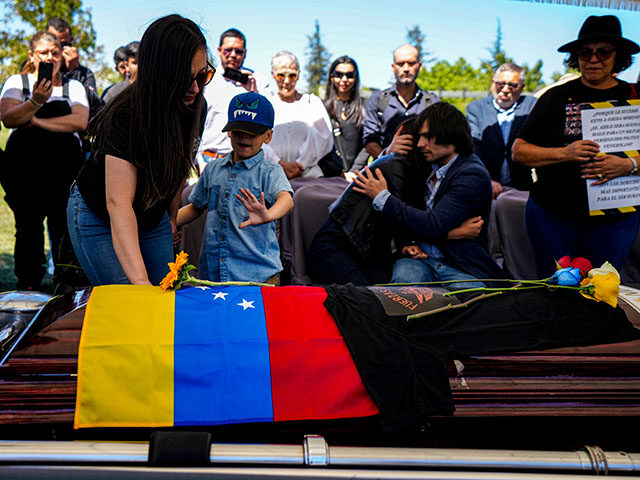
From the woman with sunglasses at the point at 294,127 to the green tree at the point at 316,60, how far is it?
39.6m

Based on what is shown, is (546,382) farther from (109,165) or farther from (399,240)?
(399,240)

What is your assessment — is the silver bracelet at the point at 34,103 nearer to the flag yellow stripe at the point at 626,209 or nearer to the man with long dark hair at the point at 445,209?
the man with long dark hair at the point at 445,209

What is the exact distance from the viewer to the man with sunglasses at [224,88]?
14.8 feet

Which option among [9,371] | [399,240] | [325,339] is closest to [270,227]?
[399,240]

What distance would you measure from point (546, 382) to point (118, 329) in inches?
45.8

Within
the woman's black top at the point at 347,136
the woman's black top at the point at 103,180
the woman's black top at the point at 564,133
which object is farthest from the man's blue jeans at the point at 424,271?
the woman's black top at the point at 347,136

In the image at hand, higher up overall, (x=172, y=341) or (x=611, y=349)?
(x=172, y=341)

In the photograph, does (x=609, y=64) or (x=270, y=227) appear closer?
(x=609, y=64)

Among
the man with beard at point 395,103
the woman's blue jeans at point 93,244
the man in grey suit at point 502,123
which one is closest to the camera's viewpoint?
the woman's blue jeans at point 93,244

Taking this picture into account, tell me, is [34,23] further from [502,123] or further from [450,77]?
[450,77]

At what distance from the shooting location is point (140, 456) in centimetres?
137

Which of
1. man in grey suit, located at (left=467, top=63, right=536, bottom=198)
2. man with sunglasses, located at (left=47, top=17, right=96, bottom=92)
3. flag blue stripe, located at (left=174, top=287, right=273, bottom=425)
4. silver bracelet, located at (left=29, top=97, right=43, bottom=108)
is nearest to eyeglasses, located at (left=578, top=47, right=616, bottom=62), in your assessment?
flag blue stripe, located at (left=174, top=287, right=273, bottom=425)

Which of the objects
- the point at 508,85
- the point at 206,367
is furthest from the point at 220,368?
the point at 508,85

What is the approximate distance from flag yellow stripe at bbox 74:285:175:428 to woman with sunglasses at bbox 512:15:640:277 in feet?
6.14
